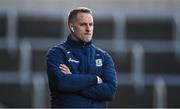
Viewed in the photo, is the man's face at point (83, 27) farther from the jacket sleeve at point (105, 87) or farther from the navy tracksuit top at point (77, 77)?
the jacket sleeve at point (105, 87)

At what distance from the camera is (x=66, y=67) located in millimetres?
6613

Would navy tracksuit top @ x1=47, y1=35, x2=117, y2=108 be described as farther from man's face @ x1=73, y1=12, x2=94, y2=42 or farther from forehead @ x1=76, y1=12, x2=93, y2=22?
forehead @ x1=76, y1=12, x2=93, y2=22

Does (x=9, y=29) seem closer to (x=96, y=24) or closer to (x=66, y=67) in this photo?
(x=96, y=24)

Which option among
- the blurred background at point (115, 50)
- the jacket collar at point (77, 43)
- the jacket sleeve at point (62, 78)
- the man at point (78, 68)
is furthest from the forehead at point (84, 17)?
the blurred background at point (115, 50)

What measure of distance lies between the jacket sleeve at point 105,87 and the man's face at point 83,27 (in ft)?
0.95

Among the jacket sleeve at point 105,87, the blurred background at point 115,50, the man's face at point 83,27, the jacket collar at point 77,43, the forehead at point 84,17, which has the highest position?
the forehead at point 84,17

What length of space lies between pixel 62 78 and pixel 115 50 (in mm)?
8316

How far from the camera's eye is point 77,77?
259 inches

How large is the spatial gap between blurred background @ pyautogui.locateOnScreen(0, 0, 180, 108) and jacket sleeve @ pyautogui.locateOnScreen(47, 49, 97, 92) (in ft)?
23.6

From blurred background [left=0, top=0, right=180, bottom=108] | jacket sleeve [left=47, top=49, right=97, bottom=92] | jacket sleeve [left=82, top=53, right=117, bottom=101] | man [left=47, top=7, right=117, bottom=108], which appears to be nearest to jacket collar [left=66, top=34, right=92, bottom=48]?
man [left=47, top=7, right=117, bottom=108]

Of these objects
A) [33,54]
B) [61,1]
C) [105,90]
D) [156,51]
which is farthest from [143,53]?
[105,90]

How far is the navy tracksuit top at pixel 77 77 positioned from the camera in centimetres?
653

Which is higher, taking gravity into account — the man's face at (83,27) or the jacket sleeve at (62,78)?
the man's face at (83,27)

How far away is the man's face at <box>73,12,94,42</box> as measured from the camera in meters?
6.50
